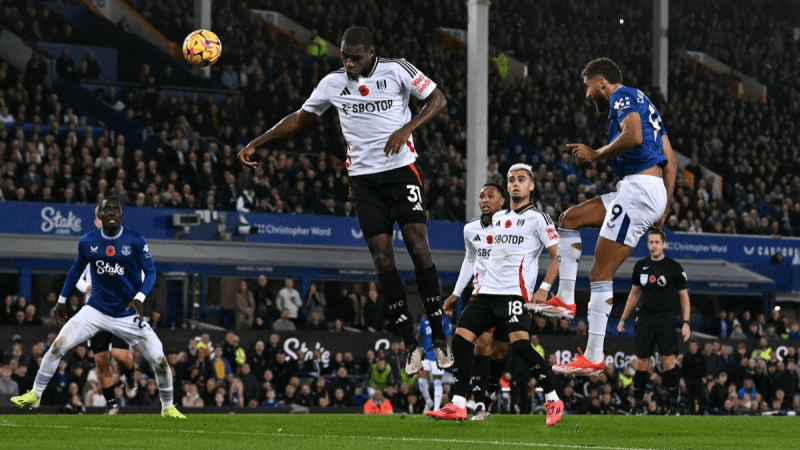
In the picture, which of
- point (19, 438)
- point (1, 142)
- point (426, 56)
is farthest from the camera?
point (426, 56)

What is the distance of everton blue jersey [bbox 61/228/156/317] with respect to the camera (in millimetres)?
12914

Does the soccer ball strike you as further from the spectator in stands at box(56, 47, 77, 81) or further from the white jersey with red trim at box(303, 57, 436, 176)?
the spectator in stands at box(56, 47, 77, 81)

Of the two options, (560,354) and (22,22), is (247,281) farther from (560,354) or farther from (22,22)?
(22,22)

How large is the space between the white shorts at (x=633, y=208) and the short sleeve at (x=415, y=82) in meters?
1.64

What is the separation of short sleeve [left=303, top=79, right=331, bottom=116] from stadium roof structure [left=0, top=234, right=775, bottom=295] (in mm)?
14050

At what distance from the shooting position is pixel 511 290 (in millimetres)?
12578

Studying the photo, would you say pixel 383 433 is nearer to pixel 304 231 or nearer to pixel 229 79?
pixel 304 231

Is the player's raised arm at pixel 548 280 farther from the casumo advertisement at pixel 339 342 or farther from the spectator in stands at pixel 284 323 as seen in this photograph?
the spectator in stands at pixel 284 323

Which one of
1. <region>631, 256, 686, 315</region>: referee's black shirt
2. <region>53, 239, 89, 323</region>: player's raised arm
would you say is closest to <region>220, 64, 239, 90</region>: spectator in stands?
<region>631, 256, 686, 315</region>: referee's black shirt

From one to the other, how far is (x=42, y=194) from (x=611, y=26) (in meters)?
26.4

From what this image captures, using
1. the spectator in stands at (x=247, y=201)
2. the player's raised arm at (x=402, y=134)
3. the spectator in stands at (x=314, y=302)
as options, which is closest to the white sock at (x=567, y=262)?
the player's raised arm at (x=402, y=134)

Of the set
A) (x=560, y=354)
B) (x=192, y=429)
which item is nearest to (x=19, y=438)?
(x=192, y=429)

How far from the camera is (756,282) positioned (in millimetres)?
32062

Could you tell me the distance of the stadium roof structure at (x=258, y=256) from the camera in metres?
23.4
